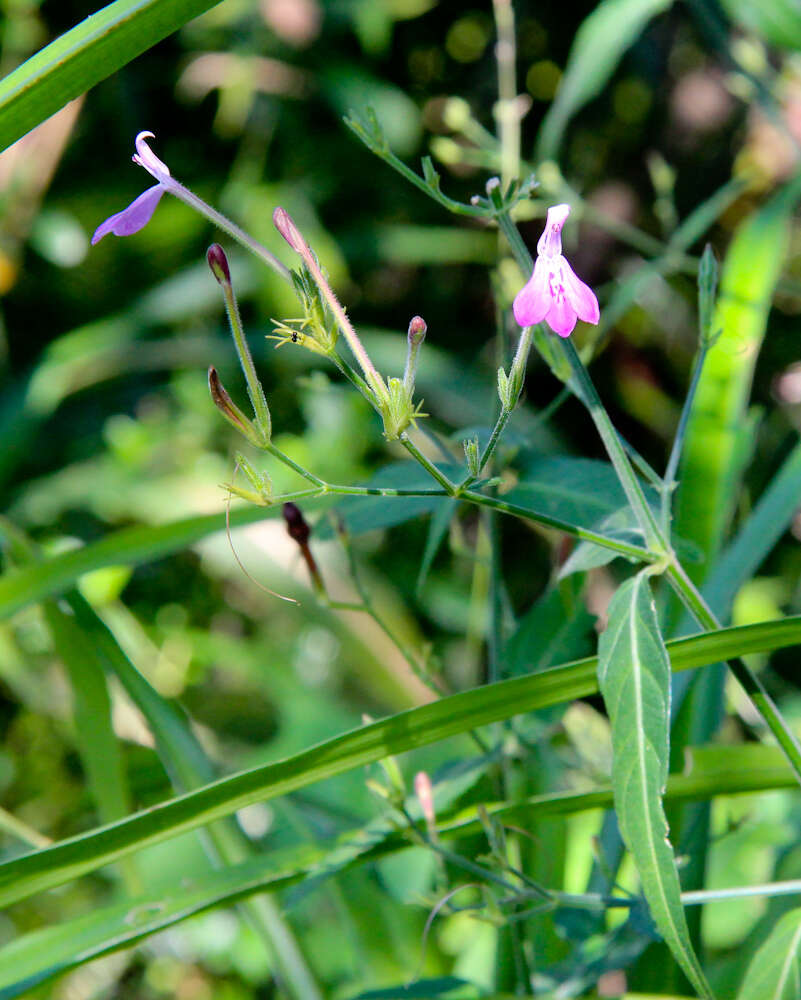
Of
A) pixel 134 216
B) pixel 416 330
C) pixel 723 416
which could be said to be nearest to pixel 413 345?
pixel 416 330

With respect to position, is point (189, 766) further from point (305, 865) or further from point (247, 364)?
point (247, 364)

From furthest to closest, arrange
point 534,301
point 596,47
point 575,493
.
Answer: point 596,47 → point 575,493 → point 534,301

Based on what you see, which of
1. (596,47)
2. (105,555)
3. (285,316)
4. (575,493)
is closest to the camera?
(575,493)

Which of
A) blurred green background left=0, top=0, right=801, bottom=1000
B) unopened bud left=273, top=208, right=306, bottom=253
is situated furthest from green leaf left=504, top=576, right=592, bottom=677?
blurred green background left=0, top=0, right=801, bottom=1000

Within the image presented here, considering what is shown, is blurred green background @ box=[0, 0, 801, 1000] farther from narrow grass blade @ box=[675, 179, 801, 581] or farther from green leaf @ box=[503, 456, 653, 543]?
green leaf @ box=[503, 456, 653, 543]

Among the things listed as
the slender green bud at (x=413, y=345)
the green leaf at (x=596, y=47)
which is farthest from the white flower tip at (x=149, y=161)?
the green leaf at (x=596, y=47)

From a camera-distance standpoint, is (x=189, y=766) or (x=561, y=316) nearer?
(x=561, y=316)

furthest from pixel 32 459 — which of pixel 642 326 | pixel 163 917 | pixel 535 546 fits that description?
pixel 163 917

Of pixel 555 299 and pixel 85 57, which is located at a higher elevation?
pixel 85 57
